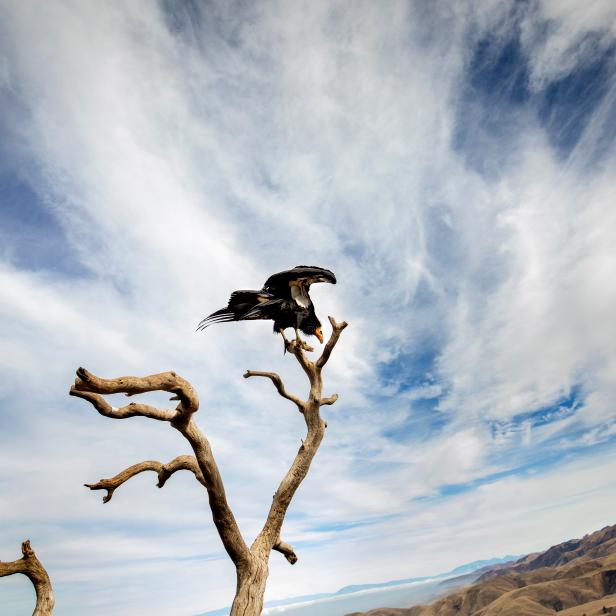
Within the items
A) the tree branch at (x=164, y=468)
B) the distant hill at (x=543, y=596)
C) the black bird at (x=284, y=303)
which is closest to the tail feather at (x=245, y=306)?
the black bird at (x=284, y=303)

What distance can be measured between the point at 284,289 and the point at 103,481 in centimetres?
579

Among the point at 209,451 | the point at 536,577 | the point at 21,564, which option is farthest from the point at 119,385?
the point at 536,577

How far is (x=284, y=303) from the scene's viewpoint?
10.5 m

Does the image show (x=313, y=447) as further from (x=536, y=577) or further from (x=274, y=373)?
(x=536, y=577)

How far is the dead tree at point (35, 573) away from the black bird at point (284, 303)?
5.31 meters

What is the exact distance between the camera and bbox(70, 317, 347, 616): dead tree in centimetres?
548

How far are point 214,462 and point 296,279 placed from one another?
4.96 m

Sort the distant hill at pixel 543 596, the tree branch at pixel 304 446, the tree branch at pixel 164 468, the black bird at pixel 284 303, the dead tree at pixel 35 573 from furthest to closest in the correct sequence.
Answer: the distant hill at pixel 543 596 < the black bird at pixel 284 303 < the tree branch at pixel 304 446 < the tree branch at pixel 164 468 < the dead tree at pixel 35 573

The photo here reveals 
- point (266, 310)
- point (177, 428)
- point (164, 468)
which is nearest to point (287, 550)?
point (164, 468)

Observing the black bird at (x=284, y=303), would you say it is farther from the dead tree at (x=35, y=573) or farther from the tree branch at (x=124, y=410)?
the dead tree at (x=35, y=573)

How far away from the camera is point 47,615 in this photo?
20.0 ft

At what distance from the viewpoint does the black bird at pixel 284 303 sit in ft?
32.8

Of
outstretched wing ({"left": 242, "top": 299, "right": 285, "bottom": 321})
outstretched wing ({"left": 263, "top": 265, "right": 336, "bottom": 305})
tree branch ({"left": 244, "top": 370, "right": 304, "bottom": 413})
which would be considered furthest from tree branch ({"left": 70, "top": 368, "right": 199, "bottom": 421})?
outstretched wing ({"left": 263, "top": 265, "right": 336, "bottom": 305})

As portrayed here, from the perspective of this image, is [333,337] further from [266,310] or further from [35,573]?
[35,573]
